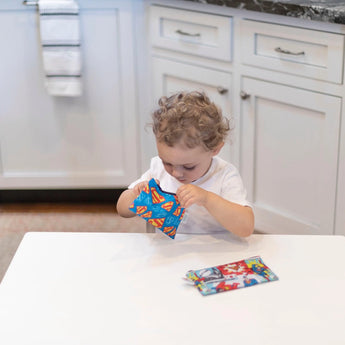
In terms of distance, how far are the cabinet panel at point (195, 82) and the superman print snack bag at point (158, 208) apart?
122 centimetres

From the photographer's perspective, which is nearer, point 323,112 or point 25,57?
point 323,112

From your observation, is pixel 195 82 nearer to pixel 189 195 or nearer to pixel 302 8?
pixel 302 8

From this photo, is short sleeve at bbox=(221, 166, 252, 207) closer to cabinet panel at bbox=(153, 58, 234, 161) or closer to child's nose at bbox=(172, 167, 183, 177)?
child's nose at bbox=(172, 167, 183, 177)

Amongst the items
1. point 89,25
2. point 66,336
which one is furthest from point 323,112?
point 66,336

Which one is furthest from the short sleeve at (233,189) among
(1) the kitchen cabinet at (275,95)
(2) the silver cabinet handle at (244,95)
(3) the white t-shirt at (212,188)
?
(2) the silver cabinet handle at (244,95)

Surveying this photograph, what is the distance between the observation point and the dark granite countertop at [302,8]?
1.93 meters

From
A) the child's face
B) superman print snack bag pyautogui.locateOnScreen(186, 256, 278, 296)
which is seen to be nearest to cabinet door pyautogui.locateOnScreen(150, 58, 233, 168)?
the child's face

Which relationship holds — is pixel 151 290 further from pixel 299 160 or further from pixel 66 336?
pixel 299 160

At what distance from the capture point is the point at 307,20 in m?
2.04

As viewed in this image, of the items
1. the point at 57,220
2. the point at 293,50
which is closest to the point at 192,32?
the point at 293,50

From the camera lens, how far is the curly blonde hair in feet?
4.25

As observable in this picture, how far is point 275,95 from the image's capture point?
2.22 m

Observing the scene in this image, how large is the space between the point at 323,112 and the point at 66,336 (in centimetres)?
142

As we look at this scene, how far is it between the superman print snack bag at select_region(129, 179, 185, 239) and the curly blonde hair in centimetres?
14
